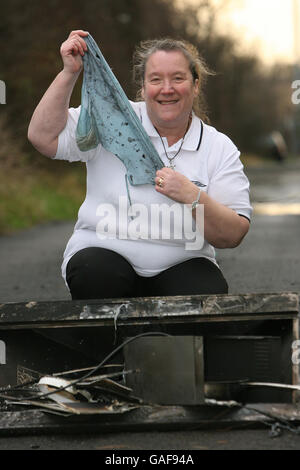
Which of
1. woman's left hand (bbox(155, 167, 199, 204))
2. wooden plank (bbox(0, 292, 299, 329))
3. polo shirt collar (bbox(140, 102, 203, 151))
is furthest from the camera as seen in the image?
polo shirt collar (bbox(140, 102, 203, 151))

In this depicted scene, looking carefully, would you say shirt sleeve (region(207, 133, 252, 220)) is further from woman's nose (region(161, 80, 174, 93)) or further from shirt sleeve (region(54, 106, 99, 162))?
shirt sleeve (region(54, 106, 99, 162))

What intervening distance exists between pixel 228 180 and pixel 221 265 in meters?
4.46

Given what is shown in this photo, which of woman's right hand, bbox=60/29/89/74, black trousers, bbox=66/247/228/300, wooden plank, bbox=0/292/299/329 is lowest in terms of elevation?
wooden plank, bbox=0/292/299/329

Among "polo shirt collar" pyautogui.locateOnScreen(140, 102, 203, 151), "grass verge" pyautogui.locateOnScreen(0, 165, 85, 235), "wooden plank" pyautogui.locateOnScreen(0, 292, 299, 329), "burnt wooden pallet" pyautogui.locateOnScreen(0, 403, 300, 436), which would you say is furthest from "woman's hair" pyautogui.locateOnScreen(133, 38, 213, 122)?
"grass verge" pyautogui.locateOnScreen(0, 165, 85, 235)

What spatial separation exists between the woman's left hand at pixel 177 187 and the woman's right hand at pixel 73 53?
1.98 ft

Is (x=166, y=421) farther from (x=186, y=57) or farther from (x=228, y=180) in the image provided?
(x=186, y=57)

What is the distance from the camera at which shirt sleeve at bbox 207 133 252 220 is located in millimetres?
3754

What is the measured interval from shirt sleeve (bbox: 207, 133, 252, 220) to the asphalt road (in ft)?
3.38

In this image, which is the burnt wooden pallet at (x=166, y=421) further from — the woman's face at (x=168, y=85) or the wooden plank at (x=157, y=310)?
the woman's face at (x=168, y=85)

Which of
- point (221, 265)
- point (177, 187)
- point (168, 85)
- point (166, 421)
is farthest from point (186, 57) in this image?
point (221, 265)

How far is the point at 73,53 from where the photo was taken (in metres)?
3.73

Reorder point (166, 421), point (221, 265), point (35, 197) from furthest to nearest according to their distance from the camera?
point (35, 197), point (221, 265), point (166, 421)

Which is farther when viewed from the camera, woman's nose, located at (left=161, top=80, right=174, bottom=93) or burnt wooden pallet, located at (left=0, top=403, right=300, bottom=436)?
woman's nose, located at (left=161, top=80, right=174, bottom=93)
